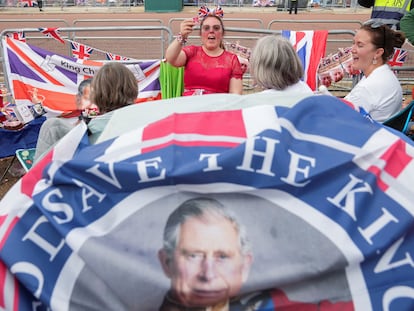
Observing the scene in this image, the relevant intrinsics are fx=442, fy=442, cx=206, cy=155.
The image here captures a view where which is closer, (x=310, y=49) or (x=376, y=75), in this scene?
(x=376, y=75)

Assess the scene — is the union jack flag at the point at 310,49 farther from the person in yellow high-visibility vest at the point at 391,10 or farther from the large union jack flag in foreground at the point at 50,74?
the large union jack flag in foreground at the point at 50,74

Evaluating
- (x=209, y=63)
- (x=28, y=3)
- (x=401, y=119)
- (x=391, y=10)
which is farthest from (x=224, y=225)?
(x=28, y=3)

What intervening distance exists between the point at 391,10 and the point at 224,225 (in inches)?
187

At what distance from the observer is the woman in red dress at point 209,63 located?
4.22m

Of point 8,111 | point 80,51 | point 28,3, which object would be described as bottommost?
point 28,3

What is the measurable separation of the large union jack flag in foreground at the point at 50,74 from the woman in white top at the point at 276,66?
281cm

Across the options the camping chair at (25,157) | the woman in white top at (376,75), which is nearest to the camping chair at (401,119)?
the woman in white top at (376,75)

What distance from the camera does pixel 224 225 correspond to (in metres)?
1.53

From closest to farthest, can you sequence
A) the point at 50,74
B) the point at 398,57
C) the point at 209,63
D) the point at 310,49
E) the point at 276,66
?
the point at 276,66 → the point at 209,63 → the point at 310,49 → the point at 50,74 → the point at 398,57

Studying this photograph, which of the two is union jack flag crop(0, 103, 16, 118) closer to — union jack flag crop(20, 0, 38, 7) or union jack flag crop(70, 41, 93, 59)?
union jack flag crop(70, 41, 93, 59)

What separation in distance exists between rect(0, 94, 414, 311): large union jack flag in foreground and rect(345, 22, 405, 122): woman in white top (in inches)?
66.7

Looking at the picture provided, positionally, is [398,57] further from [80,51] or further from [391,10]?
[80,51]

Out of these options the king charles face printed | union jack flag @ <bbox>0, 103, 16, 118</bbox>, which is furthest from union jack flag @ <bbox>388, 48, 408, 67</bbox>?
the king charles face printed

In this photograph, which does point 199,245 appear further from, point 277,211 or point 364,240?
point 364,240
